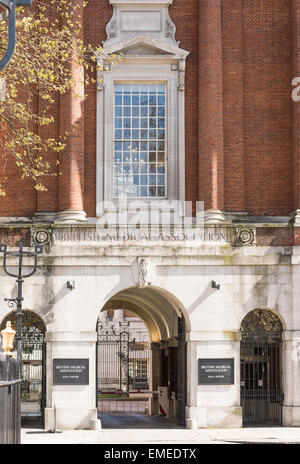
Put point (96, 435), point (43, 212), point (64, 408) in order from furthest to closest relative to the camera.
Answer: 1. point (43, 212)
2. point (64, 408)
3. point (96, 435)

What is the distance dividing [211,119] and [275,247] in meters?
4.42

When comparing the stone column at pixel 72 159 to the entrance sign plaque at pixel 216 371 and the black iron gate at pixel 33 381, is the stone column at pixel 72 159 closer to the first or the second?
the black iron gate at pixel 33 381

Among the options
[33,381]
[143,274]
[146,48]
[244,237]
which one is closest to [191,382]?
[143,274]

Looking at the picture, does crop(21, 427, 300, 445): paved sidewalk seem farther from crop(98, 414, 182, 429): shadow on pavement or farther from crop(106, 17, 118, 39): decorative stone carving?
crop(106, 17, 118, 39): decorative stone carving

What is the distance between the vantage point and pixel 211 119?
2875 centimetres

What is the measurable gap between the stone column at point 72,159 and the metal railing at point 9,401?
50.0ft

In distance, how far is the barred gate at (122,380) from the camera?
4219 centimetres

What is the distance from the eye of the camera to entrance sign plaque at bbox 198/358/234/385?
27.0 meters

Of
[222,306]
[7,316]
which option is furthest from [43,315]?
[222,306]

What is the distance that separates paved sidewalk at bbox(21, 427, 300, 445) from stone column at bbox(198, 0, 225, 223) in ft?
21.2

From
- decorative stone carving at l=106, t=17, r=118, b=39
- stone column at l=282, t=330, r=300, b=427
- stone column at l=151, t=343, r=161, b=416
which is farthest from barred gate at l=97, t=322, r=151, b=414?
decorative stone carving at l=106, t=17, r=118, b=39

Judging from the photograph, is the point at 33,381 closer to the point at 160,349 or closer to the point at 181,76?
the point at 160,349

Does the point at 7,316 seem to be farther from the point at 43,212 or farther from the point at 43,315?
the point at 43,212

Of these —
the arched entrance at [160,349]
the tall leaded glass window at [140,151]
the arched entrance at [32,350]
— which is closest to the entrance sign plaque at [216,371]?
the arched entrance at [160,349]
